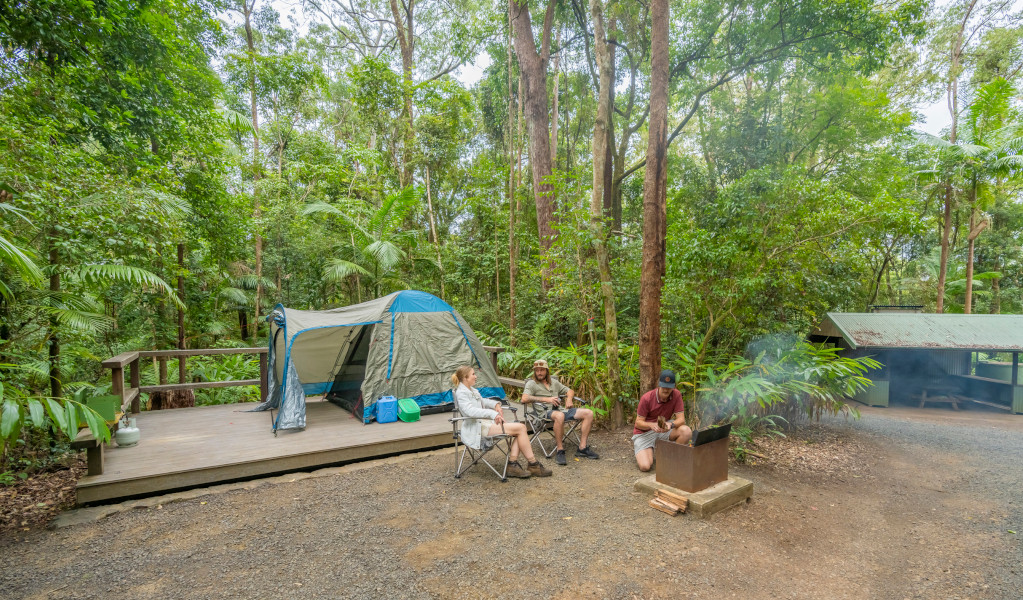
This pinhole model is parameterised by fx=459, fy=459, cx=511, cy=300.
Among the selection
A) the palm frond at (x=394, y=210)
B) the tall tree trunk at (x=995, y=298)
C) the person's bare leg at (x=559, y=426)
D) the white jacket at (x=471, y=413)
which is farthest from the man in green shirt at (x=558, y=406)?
the tall tree trunk at (x=995, y=298)

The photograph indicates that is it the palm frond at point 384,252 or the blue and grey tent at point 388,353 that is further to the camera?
the palm frond at point 384,252

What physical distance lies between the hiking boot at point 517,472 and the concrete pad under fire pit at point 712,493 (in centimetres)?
99

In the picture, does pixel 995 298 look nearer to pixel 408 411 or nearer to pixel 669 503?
pixel 669 503

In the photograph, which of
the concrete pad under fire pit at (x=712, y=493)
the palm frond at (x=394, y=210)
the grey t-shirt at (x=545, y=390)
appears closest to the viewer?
the concrete pad under fire pit at (x=712, y=493)

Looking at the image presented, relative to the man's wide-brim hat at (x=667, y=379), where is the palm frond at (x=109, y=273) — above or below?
above

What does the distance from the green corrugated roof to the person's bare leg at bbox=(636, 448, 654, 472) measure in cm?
573

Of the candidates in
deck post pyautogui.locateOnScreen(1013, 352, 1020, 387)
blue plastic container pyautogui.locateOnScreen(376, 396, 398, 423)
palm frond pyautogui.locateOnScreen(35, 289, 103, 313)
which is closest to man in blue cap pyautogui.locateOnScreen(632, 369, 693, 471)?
blue plastic container pyautogui.locateOnScreen(376, 396, 398, 423)

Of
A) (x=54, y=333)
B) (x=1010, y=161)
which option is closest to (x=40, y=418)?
(x=54, y=333)

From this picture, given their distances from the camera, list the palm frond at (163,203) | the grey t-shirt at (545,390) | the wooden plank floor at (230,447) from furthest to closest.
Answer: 1. the palm frond at (163,203)
2. the grey t-shirt at (545,390)
3. the wooden plank floor at (230,447)

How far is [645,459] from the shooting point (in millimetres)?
4500

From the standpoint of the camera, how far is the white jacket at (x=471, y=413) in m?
4.29

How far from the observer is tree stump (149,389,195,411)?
263 inches

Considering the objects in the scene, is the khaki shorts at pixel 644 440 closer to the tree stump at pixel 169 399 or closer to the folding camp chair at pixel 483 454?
the folding camp chair at pixel 483 454

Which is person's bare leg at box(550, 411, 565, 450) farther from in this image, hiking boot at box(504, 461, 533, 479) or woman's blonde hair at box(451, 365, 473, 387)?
woman's blonde hair at box(451, 365, 473, 387)
